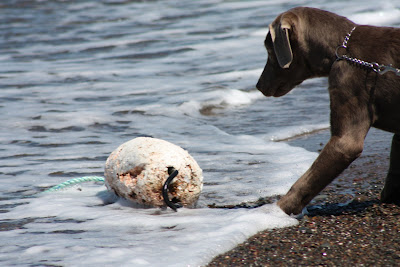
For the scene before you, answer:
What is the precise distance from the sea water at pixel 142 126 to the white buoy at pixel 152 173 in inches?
4.4

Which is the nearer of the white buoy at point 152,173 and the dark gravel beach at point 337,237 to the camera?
the dark gravel beach at point 337,237

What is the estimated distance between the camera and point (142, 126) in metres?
7.70

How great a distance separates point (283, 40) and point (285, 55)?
0.36ft

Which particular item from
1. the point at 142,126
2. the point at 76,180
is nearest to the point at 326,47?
the point at 76,180

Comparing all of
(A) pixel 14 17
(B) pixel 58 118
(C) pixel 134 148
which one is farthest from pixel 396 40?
(A) pixel 14 17

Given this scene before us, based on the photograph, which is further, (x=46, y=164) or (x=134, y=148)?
(x=46, y=164)

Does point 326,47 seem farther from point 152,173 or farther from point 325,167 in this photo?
point 152,173

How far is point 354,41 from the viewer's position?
4.44 m

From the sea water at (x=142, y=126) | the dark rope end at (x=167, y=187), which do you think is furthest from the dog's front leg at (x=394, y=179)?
the dark rope end at (x=167, y=187)

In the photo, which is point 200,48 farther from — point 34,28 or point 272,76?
point 272,76

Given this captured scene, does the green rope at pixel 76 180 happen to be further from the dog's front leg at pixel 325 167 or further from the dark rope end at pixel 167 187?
the dog's front leg at pixel 325 167

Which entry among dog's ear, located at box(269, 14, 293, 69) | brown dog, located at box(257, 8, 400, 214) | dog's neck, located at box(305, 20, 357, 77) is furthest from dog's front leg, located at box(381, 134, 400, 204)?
dog's ear, located at box(269, 14, 293, 69)

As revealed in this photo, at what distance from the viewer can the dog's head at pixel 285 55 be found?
4.58 m

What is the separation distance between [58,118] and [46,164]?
193cm
